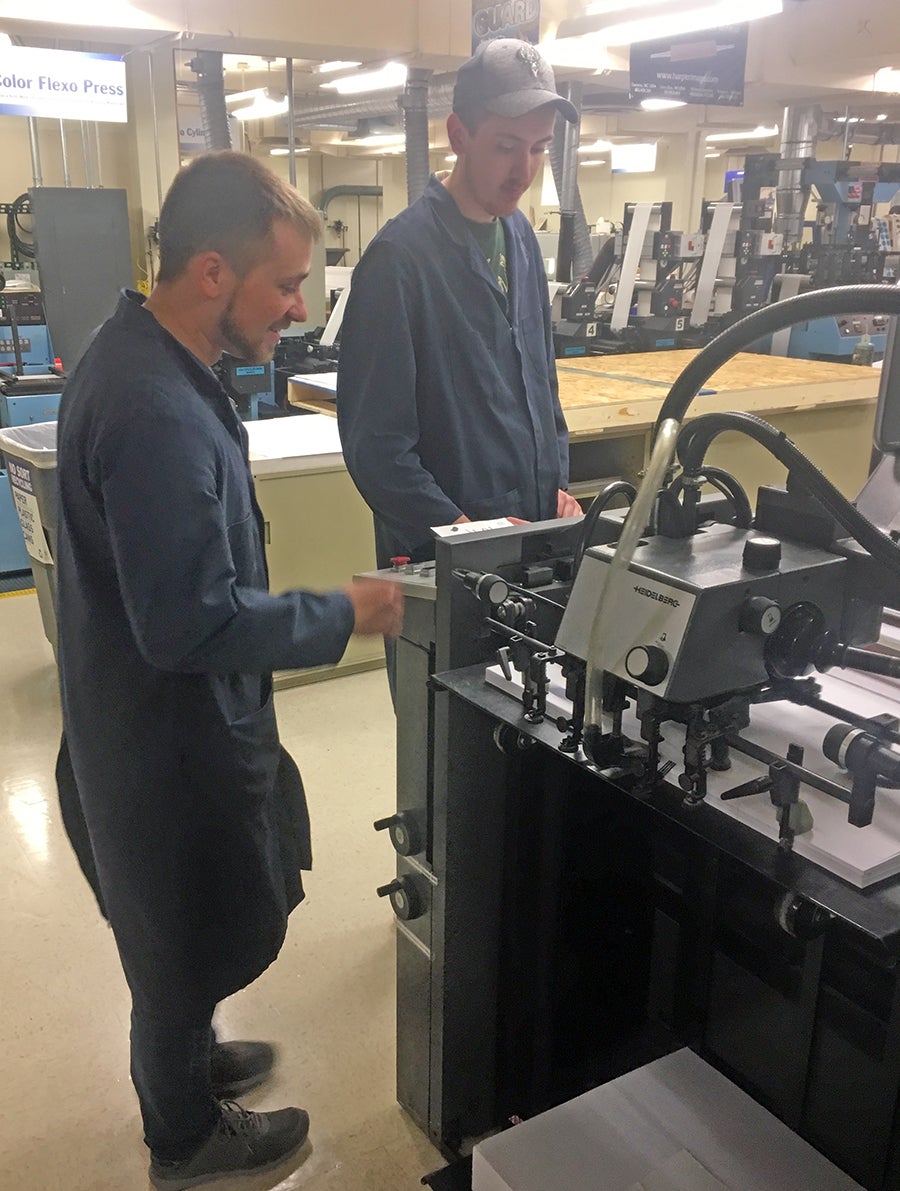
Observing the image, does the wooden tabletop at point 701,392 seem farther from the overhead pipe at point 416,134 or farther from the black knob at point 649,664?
the black knob at point 649,664

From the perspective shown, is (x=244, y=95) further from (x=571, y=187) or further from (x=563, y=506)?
(x=563, y=506)

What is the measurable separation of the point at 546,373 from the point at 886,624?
894mm

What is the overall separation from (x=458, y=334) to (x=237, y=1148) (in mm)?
1403

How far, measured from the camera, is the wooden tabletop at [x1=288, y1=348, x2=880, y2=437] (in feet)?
11.3

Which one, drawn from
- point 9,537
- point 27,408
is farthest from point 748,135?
point 9,537

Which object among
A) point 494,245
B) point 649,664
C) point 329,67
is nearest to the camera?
point 649,664

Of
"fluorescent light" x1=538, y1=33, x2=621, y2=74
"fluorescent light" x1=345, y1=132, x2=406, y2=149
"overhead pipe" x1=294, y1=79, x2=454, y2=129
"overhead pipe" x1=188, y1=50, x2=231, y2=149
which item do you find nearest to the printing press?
"overhead pipe" x1=188, y1=50, x2=231, y2=149

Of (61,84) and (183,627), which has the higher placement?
(61,84)

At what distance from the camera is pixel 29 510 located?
9.50 feet

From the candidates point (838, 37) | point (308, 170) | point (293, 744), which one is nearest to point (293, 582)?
point (293, 744)

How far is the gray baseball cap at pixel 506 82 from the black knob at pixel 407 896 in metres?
1.29

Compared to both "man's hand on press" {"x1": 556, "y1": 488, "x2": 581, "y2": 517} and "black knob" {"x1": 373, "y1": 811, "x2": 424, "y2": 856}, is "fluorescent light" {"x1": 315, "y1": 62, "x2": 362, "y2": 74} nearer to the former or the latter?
"man's hand on press" {"x1": 556, "y1": 488, "x2": 581, "y2": 517}

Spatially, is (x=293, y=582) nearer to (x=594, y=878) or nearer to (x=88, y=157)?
(x=594, y=878)

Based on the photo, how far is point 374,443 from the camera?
1.75 metres
